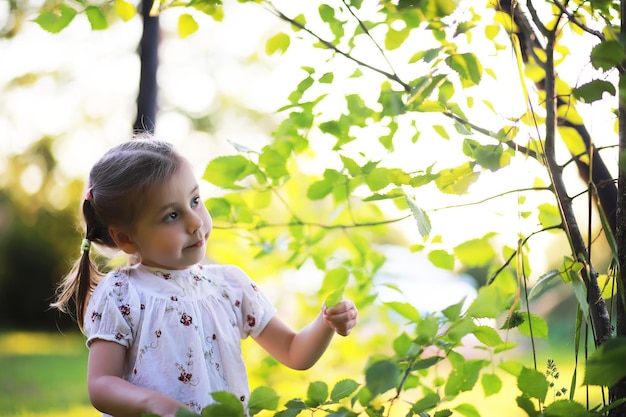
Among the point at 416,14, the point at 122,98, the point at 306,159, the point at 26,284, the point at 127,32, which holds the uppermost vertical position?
the point at 416,14

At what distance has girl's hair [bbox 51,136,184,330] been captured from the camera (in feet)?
3.21

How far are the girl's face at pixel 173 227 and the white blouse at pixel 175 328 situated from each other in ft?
→ 0.13

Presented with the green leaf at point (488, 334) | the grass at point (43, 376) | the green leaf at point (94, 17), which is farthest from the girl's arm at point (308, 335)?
the grass at point (43, 376)

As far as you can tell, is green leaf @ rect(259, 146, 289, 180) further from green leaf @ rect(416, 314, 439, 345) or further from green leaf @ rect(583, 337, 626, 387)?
green leaf @ rect(583, 337, 626, 387)

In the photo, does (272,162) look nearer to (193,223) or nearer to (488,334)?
(193,223)

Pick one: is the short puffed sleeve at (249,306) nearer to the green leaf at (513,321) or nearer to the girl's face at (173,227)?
the girl's face at (173,227)

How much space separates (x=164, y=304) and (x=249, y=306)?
0.14 metres

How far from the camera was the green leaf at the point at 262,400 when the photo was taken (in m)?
0.60

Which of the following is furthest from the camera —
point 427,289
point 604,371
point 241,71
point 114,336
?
point 241,71

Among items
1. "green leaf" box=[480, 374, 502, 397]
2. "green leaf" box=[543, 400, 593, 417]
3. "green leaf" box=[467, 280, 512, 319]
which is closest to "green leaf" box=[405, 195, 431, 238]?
"green leaf" box=[467, 280, 512, 319]

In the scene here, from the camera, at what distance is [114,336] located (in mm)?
910

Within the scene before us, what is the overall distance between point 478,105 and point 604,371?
0.56 metres

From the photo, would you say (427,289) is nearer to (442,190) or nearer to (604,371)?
(442,190)

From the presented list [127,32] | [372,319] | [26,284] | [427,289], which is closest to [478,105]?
[372,319]
